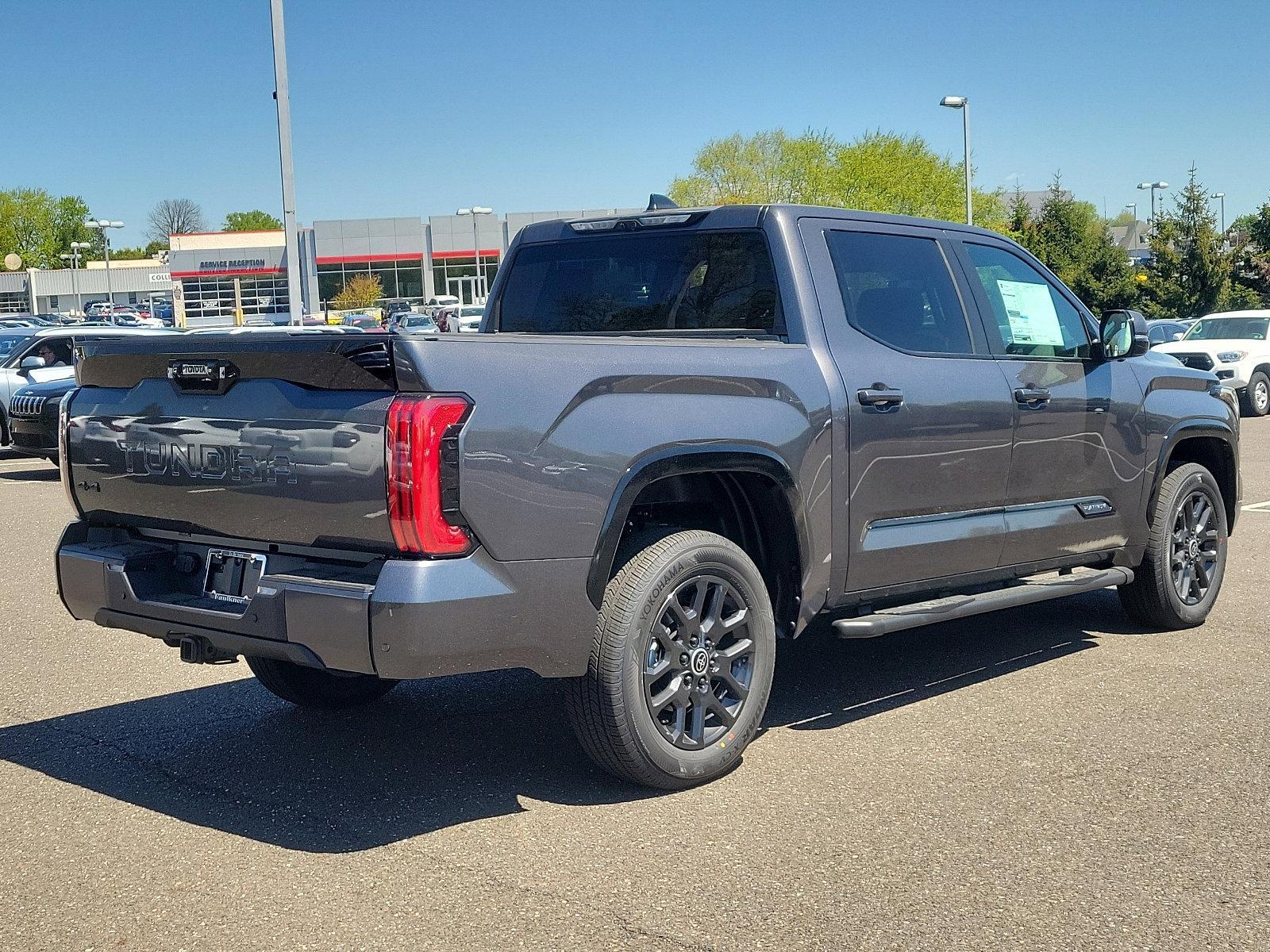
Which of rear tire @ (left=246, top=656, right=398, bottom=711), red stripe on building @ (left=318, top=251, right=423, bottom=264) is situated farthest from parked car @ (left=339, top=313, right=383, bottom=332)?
rear tire @ (left=246, top=656, right=398, bottom=711)

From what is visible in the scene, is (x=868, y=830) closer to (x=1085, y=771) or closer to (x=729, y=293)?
(x=1085, y=771)

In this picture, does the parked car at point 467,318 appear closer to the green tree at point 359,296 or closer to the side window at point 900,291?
the side window at point 900,291

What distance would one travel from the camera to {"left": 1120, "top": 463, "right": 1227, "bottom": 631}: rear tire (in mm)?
6738

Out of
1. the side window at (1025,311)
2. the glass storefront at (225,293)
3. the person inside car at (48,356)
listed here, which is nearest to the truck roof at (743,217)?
the side window at (1025,311)

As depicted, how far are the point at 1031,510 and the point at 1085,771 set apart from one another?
1480 mm

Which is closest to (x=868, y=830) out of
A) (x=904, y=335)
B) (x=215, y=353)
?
(x=904, y=335)

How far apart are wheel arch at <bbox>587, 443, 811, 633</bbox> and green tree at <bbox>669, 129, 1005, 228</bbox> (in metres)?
50.9

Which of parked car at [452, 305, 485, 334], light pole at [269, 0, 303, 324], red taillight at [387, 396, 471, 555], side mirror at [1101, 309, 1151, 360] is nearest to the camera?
red taillight at [387, 396, 471, 555]

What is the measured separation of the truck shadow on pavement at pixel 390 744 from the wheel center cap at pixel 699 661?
1.46 feet

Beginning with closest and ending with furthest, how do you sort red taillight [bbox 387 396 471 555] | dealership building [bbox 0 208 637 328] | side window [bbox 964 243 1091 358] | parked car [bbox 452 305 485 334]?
red taillight [bbox 387 396 471 555]
side window [bbox 964 243 1091 358]
parked car [bbox 452 305 485 334]
dealership building [bbox 0 208 637 328]

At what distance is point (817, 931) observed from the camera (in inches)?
136

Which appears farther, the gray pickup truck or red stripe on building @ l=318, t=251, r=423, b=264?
red stripe on building @ l=318, t=251, r=423, b=264

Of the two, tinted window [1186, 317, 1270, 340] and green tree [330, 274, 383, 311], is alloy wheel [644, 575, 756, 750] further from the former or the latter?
green tree [330, 274, 383, 311]

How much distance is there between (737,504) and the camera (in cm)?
497
